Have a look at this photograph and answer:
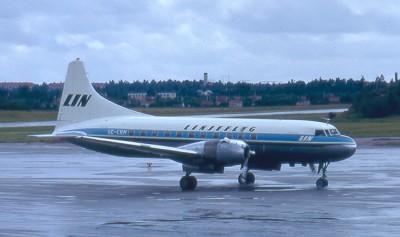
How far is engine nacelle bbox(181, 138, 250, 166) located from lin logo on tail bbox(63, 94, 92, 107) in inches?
275

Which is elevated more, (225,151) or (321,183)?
(225,151)

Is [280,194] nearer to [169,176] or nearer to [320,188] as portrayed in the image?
[320,188]

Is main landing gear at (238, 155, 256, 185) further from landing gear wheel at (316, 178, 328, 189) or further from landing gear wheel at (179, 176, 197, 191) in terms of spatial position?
landing gear wheel at (316, 178, 328, 189)

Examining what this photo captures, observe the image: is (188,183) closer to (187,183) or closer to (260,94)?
(187,183)

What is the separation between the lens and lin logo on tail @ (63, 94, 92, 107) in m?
34.4

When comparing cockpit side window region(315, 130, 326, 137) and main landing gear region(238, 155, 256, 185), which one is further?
cockpit side window region(315, 130, 326, 137)

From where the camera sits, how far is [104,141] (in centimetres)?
2934

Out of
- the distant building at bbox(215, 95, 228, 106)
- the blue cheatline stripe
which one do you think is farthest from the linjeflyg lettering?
the distant building at bbox(215, 95, 228, 106)

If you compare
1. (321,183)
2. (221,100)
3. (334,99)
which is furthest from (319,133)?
(221,100)

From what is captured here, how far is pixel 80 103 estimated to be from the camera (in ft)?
113

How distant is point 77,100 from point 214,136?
6731mm

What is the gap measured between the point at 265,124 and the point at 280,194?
4617 millimetres

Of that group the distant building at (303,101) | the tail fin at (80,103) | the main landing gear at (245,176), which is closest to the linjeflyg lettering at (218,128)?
the main landing gear at (245,176)

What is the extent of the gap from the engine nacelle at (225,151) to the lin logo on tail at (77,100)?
6990mm
